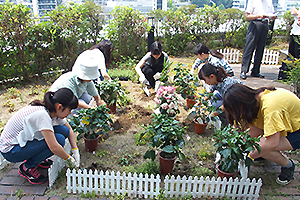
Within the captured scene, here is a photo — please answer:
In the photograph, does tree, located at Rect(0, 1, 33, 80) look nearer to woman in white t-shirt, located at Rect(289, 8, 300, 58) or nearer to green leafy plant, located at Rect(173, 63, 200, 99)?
green leafy plant, located at Rect(173, 63, 200, 99)

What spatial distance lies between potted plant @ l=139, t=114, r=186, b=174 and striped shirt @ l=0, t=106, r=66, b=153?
3.67 feet

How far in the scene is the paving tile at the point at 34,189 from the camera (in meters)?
2.62

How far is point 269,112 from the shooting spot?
242cm

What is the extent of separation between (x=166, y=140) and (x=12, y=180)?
1880 millimetres

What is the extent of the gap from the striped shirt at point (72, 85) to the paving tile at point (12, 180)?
3.79ft

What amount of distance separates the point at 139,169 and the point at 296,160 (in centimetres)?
214

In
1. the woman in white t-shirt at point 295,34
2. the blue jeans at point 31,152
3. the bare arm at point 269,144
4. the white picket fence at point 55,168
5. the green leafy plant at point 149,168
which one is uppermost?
the woman in white t-shirt at point 295,34

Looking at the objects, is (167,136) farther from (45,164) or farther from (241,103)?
(45,164)

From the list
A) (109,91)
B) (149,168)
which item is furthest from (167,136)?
(109,91)

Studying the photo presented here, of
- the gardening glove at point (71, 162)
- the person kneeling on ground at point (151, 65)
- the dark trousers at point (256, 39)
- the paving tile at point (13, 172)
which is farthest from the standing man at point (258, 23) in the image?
the paving tile at point (13, 172)

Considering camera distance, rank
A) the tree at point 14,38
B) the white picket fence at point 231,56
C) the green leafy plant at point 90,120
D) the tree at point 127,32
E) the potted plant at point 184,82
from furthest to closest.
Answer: the white picket fence at point 231,56
the tree at point 127,32
the tree at point 14,38
the potted plant at point 184,82
the green leafy plant at point 90,120

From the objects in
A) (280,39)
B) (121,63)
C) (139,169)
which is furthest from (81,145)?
(280,39)

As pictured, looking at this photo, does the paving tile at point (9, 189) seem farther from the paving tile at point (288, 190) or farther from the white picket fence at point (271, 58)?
the white picket fence at point (271, 58)

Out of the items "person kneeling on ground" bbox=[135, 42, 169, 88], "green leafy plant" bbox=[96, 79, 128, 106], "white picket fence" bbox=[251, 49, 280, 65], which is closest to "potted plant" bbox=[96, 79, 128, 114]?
"green leafy plant" bbox=[96, 79, 128, 106]
